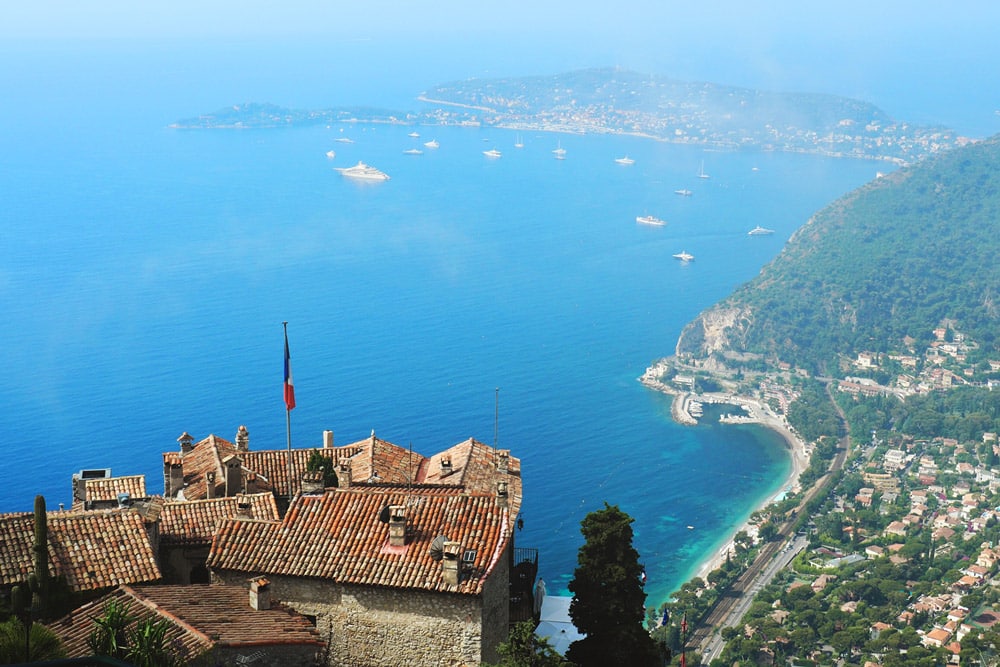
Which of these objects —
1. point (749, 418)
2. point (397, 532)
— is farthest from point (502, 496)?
point (749, 418)

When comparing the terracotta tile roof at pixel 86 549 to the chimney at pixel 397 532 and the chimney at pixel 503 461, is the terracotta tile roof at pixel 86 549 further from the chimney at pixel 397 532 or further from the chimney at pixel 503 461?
the chimney at pixel 503 461

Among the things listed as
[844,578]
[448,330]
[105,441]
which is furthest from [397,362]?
[844,578]

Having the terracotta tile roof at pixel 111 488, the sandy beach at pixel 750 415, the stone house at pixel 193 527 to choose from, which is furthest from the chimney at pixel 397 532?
the sandy beach at pixel 750 415

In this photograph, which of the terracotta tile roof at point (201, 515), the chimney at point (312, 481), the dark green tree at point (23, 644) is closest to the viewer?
the dark green tree at point (23, 644)

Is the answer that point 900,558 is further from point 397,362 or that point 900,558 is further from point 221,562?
point 221,562

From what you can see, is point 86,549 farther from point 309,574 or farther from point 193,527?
point 309,574
